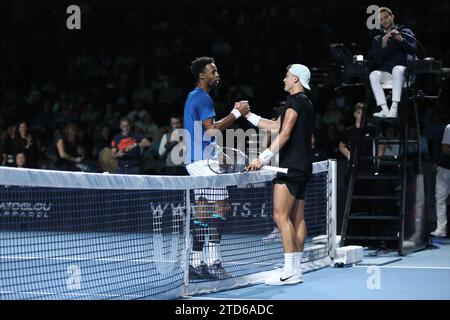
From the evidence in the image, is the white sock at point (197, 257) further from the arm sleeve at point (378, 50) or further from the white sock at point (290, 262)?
the arm sleeve at point (378, 50)

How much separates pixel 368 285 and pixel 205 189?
1.74 m

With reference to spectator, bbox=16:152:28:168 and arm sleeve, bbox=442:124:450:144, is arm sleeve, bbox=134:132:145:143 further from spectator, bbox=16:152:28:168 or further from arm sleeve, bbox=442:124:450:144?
arm sleeve, bbox=442:124:450:144

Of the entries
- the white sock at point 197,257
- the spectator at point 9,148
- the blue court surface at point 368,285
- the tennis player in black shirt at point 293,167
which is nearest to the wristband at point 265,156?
the tennis player in black shirt at point 293,167

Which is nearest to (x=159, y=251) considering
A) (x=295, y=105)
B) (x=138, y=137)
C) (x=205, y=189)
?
(x=205, y=189)

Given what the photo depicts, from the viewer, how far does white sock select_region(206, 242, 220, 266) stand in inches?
333

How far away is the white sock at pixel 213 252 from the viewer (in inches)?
333

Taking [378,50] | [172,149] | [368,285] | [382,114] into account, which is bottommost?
[368,285]

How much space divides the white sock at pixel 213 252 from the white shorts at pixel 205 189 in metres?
0.42

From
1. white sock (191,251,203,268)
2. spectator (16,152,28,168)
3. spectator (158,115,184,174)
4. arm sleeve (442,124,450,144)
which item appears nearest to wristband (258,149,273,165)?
white sock (191,251,203,268)

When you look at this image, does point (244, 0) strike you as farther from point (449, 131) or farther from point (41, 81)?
point (449, 131)

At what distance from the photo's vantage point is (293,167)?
27.2 feet

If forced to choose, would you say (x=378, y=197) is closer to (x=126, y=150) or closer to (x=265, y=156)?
(x=265, y=156)

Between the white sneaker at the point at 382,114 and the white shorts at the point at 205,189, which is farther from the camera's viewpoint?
the white sneaker at the point at 382,114

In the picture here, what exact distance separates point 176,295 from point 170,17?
13.4m
